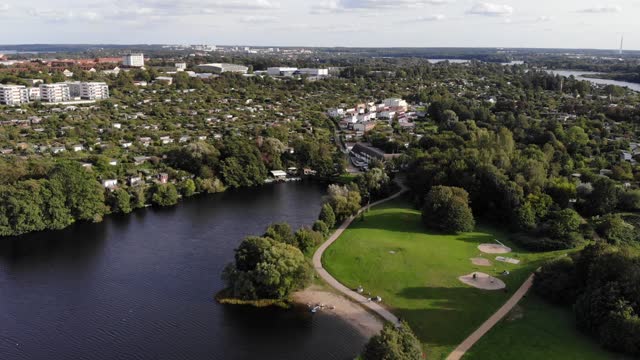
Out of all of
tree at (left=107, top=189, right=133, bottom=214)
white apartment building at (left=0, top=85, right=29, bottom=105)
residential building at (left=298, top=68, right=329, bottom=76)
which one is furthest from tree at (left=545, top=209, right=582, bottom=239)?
residential building at (left=298, top=68, right=329, bottom=76)

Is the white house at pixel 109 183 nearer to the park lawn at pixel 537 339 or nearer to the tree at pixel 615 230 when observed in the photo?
the park lawn at pixel 537 339

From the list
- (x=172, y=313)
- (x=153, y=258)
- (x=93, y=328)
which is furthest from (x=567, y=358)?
(x=153, y=258)

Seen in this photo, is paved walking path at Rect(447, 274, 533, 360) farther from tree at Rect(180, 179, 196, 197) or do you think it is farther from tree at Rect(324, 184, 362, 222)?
tree at Rect(180, 179, 196, 197)

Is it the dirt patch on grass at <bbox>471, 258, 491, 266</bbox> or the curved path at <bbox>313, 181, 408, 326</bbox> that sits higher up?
the dirt patch on grass at <bbox>471, 258, 491, 266</bbox>

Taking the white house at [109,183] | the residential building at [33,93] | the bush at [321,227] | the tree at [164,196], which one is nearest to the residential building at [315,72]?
the residential building at [33,93]

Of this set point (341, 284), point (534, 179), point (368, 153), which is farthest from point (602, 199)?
point (368, 153)

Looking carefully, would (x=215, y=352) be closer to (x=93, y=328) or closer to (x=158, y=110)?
(x=93, y=328)
